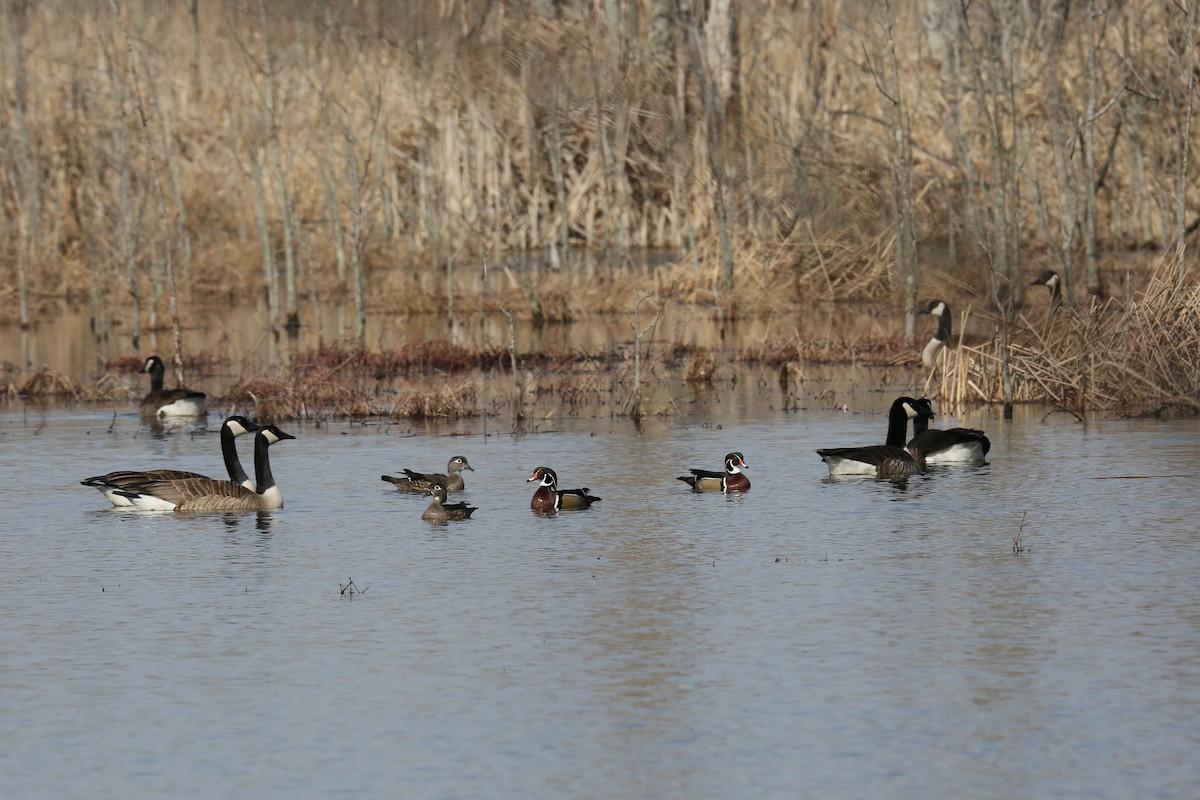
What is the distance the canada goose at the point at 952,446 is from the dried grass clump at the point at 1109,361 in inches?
138

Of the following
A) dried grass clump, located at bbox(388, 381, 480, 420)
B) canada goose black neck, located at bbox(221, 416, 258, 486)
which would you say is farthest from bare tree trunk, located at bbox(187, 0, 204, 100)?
canada goose black neck, located at bbox(221, 416, 258, 486)

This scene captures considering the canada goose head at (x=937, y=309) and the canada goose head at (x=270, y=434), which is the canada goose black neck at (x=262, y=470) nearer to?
the canada goose head at (x=270, y=434)

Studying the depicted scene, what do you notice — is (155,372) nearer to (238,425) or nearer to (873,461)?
(238,425)

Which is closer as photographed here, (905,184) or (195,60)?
(905,184)

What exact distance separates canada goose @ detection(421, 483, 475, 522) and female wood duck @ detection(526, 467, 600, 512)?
556 millimetres

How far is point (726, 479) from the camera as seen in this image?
1647cm

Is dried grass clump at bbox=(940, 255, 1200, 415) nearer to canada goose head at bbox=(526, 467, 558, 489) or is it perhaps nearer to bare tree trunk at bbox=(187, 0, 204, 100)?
canada goose head at bbox=(526, 467, 558, 489)

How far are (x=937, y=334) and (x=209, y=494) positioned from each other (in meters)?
12.2

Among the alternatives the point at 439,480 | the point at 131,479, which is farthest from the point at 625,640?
the point at 131,479

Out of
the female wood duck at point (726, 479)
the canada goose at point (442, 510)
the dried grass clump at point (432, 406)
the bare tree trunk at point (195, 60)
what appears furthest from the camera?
the bare tree trunk at point (195, 60)

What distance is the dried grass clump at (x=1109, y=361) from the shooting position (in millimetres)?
20797

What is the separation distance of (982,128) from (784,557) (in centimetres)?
2898

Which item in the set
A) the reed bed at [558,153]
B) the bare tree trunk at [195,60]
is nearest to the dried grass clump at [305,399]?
the reed bed at [558,153]

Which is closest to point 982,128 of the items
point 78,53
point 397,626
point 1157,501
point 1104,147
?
point 1104,147
